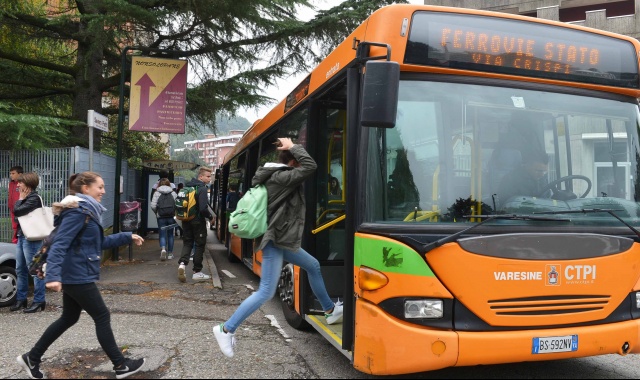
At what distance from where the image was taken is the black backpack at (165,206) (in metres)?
12.0

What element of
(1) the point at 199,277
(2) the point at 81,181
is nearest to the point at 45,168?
(1) the point at 199,277

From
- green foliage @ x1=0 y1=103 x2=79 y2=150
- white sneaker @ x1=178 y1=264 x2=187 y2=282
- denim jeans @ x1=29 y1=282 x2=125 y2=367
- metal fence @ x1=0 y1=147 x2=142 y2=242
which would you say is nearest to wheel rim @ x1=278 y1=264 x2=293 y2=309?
denim jeans @ x1=29 y1=282 x2=125 y2=367

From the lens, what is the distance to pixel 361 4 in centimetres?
1255

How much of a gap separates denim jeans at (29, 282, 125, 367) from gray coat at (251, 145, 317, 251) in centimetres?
130

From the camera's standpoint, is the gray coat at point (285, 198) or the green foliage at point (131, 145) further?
the green foliage at point (131, 145)

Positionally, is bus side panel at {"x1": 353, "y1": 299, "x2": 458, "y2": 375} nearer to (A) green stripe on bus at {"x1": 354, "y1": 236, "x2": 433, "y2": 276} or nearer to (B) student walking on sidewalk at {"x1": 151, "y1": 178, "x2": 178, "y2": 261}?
(A) green stripe on bus at {"x1": 354, "y1": 236, "x2": 433, "y2": 276}

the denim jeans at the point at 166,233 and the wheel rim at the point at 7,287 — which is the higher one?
the denim jeans at the point at 166,233

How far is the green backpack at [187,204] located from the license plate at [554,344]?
20.9ft

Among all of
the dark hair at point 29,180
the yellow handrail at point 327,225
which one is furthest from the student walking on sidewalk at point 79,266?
the dark hair at point 29,180

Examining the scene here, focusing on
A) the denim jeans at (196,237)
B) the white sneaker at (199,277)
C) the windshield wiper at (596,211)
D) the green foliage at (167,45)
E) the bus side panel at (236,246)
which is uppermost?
the green foliage at (167,45)

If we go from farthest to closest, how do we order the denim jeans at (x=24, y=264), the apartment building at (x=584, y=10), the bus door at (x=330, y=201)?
the apartment building at (x=584, y=10)
the denim jeans at (x=24, y=264)
the bus door at (x=330, y=201)

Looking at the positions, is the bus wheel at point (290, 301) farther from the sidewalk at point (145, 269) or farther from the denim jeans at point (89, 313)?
the sidewalk at point (145, 269)

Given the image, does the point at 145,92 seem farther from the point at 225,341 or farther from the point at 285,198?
the point at 225,341

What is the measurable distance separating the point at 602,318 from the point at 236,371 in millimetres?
2757
